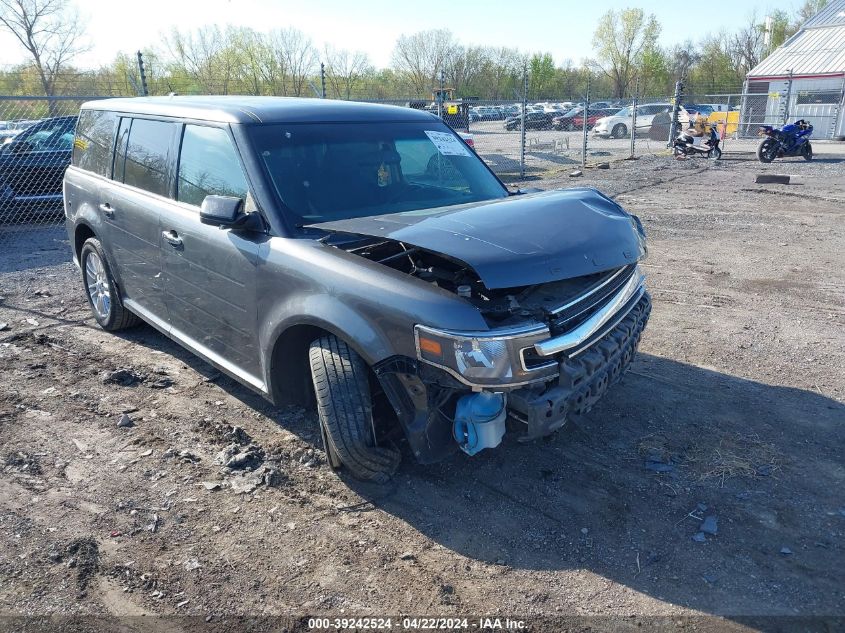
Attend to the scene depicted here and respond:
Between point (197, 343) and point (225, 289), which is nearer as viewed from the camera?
point (225, 289)

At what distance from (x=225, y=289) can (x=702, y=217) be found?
30.1 ft

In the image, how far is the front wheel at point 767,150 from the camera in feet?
61.4

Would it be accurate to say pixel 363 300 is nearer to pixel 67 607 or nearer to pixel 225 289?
pixel 225 289

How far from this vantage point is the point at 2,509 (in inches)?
130

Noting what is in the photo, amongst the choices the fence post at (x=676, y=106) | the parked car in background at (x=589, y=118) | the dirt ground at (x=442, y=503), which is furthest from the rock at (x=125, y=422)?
the parked car in background at (x=589, y=118)

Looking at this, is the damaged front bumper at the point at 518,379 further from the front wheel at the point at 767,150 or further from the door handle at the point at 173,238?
the front wheel at the point at 767,150

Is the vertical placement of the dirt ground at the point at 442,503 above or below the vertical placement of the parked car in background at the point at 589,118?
below

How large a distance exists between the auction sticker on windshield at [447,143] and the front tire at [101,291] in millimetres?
2837

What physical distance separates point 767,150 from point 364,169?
1860 centimetres

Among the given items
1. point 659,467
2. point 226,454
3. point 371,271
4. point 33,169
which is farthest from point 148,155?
point 33,169

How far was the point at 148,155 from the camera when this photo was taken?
4.56 metres

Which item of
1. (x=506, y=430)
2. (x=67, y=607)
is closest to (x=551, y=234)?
(x=506, y=430)

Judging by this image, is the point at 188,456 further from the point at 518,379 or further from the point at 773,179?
the point at 773,179

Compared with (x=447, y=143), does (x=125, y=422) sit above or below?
below
